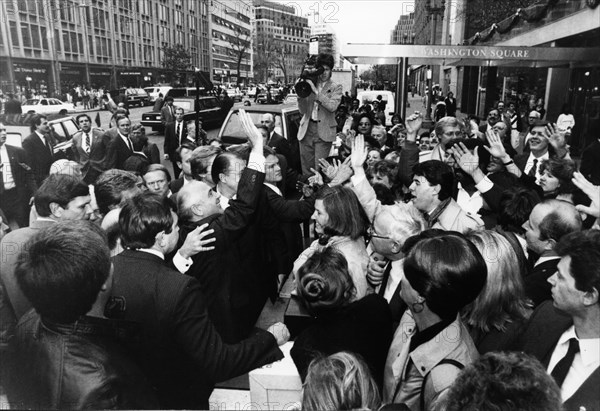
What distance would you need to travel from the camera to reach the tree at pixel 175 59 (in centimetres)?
Answer: 3644

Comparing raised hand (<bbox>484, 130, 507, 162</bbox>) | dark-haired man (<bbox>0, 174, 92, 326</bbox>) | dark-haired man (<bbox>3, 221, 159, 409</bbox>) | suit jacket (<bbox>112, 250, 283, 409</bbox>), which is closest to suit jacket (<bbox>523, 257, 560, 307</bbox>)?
raised hand (<bbox>484, 130, 507, 162</bbox>)

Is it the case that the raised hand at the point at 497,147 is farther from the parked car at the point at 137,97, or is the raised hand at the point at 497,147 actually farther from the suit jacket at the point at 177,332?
the parked car at the point at 137,97

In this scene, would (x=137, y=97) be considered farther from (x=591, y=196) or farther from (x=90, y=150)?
(x=591, y=196)

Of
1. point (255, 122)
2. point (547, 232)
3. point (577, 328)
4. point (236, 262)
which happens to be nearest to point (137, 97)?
point (255, 122)

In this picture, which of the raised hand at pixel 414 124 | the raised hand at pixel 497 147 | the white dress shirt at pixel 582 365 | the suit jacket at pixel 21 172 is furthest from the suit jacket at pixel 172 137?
the white dress shirt at pixel 582 365

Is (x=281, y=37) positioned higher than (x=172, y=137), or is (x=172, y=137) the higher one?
(x=281, y=37)

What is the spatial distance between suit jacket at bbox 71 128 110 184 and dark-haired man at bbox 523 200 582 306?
544 centimetres

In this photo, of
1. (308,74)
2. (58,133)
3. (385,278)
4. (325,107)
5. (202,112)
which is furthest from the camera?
(202,112)

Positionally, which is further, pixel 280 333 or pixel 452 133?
pixel 452 133

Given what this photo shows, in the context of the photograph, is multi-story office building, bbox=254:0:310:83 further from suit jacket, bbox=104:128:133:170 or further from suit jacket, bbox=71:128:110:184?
suit jacket, bbox=71:128:110:184

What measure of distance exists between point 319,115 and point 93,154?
136 inches

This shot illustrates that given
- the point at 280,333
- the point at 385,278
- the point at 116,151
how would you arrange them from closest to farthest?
the point at 280,333 → the point at 385,278 → the point at 116,151

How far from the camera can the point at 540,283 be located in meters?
2.56

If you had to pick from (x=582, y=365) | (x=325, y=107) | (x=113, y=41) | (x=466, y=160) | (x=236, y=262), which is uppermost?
(x=113, y=41)
